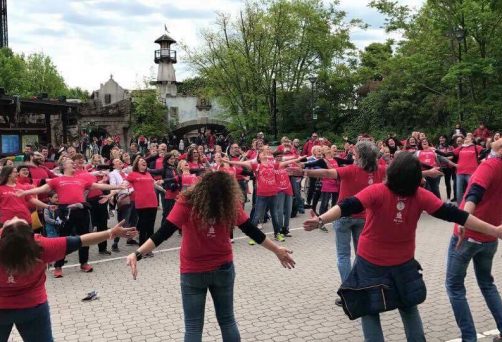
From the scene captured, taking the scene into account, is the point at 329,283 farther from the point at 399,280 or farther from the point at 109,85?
the point at 109,85

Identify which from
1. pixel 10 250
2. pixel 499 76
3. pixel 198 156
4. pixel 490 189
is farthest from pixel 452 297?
pixel 499 76

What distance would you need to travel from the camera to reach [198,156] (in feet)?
35.7

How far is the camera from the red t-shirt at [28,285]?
352 cm

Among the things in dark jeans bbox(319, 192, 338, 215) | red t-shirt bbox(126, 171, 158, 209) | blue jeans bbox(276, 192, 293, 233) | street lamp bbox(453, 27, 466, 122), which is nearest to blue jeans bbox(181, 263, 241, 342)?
red t-shirt bbox(126, 171, 158, 209)

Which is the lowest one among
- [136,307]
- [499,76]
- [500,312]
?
[136,307]

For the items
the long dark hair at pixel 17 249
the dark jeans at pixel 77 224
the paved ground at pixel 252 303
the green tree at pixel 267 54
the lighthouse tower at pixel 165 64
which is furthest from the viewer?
the lighthouse tower at pixel 165 64

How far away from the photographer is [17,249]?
3426mm

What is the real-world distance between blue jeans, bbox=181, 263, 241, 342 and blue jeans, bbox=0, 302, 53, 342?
1.02 meters

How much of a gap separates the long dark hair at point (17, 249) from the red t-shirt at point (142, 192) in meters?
5.63

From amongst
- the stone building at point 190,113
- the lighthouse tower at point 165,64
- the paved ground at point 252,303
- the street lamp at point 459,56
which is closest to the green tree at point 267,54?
the stone building at point 190,113

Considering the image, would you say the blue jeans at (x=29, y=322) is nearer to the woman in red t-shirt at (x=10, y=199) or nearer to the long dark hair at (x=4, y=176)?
the woman in red t-shirt at (x=10, y=199)

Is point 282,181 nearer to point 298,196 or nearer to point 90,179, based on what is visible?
point 298,196

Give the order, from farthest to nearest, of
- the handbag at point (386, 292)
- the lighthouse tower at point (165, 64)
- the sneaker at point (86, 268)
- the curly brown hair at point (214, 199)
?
the lighthouse tower at point (165, 64) < the sneaker at point (86, 268) < the curly brown hair at point (214, 199) < the handbag at point (386, 292)

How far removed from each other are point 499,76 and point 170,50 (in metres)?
41.7
